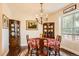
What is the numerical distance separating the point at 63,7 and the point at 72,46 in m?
0.79

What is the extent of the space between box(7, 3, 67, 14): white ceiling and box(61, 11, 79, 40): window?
0.30 metres

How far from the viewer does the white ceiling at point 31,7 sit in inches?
110

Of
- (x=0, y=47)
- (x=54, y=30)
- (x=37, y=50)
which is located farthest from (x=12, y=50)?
(x=54, y=30)

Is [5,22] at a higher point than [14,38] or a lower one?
higher

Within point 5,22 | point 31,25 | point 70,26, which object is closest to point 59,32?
point 70,26

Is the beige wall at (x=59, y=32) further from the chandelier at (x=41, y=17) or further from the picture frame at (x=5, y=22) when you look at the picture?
the picture frame at (x=5, y=22)

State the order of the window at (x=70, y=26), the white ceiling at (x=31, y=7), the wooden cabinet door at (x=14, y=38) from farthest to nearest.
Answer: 1. the wooden cabinet door at (x=14, y=38)
2. the window at (x=70, y=26)
3. the white ceiling at (x=31, y=7)

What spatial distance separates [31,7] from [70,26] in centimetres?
86

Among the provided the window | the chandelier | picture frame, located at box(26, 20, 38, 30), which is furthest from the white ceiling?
the window

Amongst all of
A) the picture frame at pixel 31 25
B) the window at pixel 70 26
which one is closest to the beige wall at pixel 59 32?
the window at pixel 70 26

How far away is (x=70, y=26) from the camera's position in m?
2.95

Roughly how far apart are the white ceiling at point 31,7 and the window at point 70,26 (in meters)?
0.30

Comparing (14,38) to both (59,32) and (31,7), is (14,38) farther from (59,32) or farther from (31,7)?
(59,32)

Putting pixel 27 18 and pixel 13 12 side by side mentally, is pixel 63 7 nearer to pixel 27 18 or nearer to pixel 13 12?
pixel 27 18
